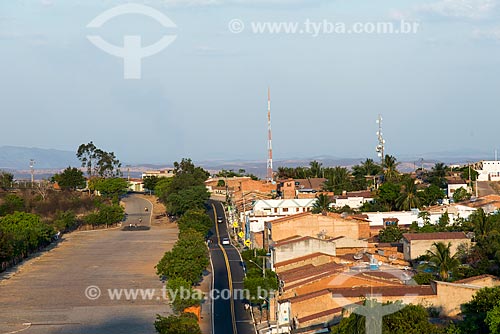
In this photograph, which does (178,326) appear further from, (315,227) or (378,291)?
(315,227)

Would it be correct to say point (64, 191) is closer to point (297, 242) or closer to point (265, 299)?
point (297, 242)

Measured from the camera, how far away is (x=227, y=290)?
195 ft

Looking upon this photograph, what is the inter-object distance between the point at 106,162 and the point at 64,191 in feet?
85.6

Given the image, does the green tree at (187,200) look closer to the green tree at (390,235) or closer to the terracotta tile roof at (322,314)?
the green tree at (390,235)

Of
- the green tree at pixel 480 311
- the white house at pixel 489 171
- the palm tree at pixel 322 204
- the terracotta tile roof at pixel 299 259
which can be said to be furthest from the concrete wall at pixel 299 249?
the white house at pixel 489 171

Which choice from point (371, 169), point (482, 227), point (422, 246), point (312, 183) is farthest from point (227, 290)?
point (312, 183)

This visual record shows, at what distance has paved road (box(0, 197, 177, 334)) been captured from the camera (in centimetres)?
5081

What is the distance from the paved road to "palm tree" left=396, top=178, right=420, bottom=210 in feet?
72.4

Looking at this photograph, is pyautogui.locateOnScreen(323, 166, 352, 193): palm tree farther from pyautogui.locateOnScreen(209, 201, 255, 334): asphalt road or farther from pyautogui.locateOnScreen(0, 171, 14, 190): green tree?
pyautogui.locateOnScreen(0, 171, 14, 190): green tree

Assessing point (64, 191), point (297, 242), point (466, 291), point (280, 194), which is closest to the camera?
point (466, 291)

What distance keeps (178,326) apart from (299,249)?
17836mm

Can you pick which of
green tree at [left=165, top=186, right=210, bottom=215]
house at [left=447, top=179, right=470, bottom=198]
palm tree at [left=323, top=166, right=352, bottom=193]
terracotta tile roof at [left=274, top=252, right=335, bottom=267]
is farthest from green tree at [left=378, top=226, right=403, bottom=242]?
green tree at [left=165, top=186, right=210, bottom=215]

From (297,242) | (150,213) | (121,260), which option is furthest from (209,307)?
(150,213)

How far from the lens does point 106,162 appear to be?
16388cm
